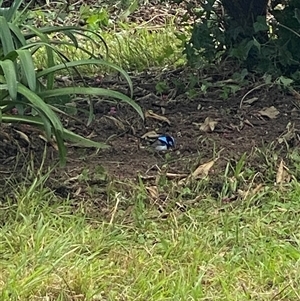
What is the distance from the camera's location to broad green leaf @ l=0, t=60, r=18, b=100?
12.9 feet

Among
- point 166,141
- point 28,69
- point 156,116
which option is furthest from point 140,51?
point 28,69

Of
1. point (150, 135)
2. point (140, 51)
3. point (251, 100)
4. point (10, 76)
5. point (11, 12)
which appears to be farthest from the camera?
point (140, 51)

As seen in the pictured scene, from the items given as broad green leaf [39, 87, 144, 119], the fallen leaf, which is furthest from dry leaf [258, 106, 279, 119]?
broad green leaf [39, 87, 144, 119]

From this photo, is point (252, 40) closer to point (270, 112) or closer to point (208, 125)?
point (270, 112)

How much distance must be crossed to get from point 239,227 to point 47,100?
1366mm

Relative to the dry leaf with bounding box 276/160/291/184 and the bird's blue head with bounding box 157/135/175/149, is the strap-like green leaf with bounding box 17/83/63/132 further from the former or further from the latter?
the dry leaf with bounding box 276/160/291/184

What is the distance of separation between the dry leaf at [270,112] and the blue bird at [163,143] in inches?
25.4

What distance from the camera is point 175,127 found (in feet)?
16.6

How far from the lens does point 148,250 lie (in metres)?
3.73

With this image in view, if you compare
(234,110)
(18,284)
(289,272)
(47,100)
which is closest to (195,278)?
(289,272)

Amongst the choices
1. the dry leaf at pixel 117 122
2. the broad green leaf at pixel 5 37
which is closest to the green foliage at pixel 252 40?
the dry leaf at pixel 117 122

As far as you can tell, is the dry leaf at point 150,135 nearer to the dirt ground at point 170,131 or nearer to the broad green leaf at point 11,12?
the dirt ground at point 170,131

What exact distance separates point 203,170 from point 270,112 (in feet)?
2.91

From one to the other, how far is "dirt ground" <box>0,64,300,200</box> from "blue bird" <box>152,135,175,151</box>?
0.16ft
